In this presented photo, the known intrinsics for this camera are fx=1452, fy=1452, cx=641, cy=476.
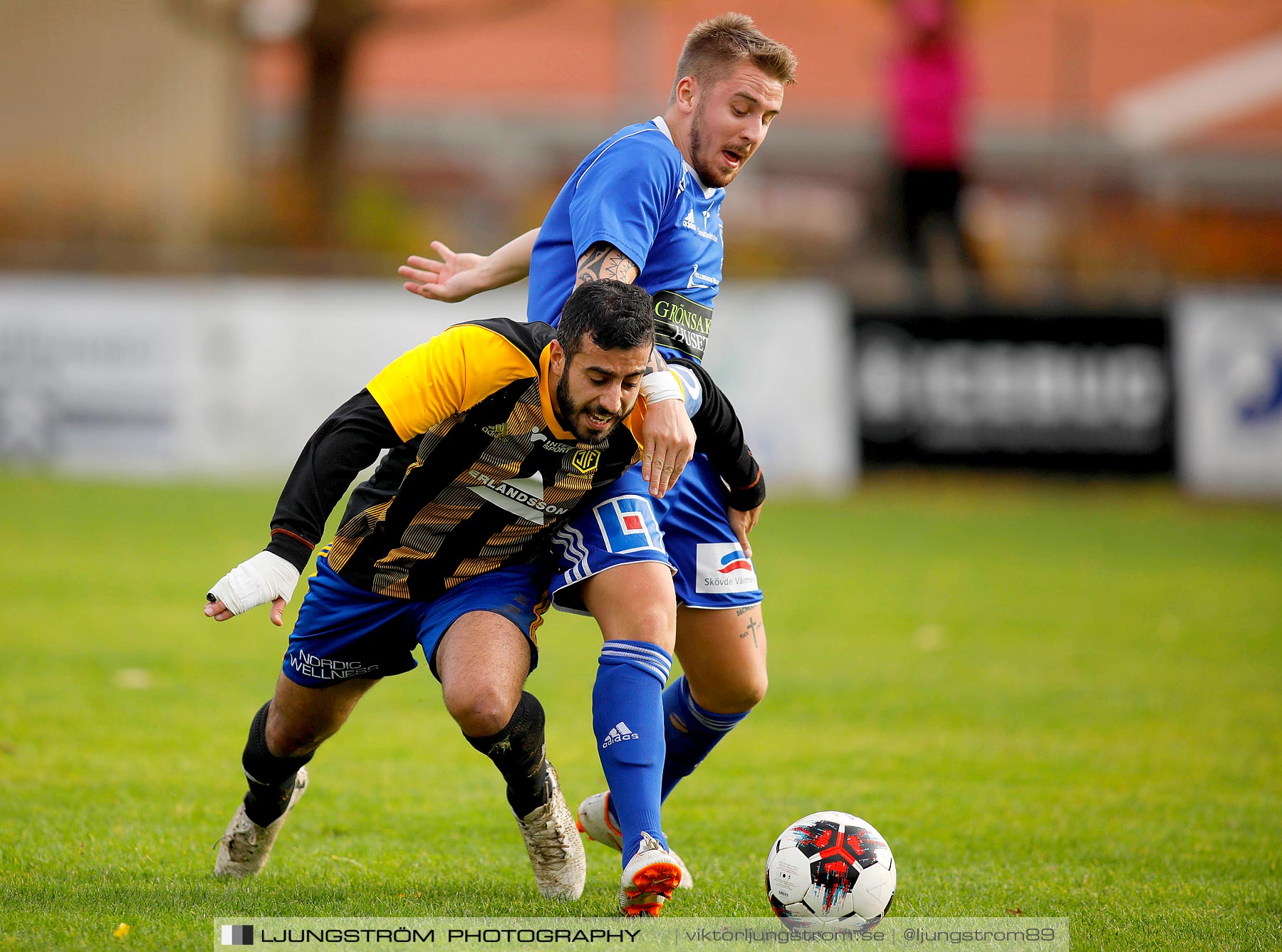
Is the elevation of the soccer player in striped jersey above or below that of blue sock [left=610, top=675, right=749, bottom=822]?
above

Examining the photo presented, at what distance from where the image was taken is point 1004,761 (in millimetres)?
6129

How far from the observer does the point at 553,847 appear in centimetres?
409

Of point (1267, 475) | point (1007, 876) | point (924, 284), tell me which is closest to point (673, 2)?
point (924, 284)

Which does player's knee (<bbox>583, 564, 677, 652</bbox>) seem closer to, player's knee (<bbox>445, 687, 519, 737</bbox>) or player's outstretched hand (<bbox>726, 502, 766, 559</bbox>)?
player's knee (<bbox>445, 687, 519, 737</bbox>)

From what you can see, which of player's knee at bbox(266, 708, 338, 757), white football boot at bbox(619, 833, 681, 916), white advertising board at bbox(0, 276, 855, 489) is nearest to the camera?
white football boot at bbox(619, 833, 681, 916)

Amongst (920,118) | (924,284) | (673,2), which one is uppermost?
(673,2)

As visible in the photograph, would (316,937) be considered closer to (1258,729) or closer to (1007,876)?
(1007,876)

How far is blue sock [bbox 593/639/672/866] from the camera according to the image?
387 centimetres

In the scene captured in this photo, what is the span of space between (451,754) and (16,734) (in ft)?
5.90

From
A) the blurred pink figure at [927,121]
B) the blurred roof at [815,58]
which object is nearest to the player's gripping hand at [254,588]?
the blurred pink figure at [927,121]

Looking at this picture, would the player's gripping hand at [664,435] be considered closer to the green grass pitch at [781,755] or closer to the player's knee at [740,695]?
the player's knee at [740,695]

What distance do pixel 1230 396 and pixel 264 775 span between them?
14.0m

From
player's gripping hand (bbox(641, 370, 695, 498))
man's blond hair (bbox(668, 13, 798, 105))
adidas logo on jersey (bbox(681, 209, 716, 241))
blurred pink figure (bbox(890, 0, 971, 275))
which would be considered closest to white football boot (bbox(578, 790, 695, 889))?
player's gripping hand (bbox(641, 370, 695, 498))

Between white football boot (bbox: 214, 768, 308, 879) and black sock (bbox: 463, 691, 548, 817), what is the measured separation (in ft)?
2.65
